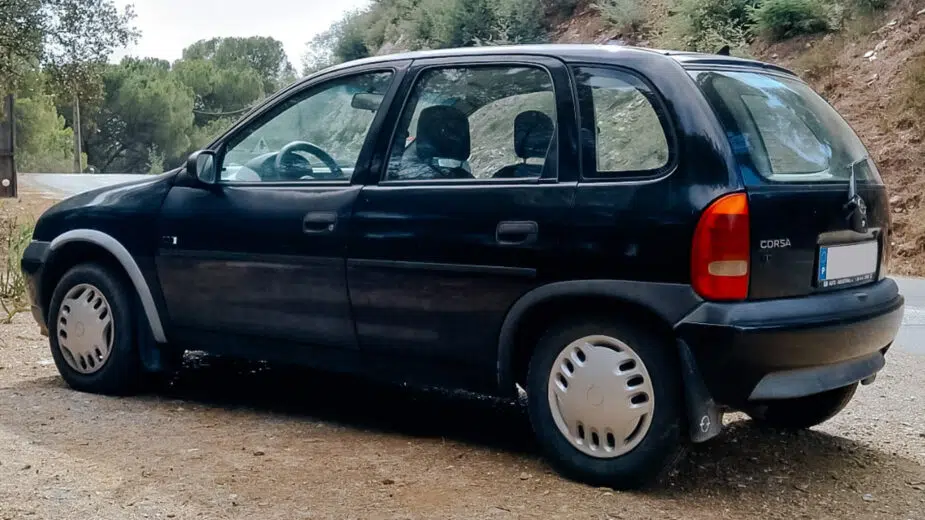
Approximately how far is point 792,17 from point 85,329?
1450cm

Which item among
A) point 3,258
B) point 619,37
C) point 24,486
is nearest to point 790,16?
point 619,37

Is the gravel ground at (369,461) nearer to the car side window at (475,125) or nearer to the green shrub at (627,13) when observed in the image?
the car side window at (475,125)

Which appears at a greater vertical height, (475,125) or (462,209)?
(475,125)

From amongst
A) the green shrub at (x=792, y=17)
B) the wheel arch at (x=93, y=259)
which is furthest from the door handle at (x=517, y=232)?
the green shrub at (x=792, y=17)

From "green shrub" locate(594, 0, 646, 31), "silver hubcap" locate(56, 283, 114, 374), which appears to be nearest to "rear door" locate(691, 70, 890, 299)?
"silver hubcap" locate(56, 283, 114, 374)

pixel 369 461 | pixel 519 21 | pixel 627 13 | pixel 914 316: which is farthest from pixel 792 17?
pixel 369 461

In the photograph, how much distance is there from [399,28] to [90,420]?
24.6m

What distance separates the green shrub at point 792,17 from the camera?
17438mm

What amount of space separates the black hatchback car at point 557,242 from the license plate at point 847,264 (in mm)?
13

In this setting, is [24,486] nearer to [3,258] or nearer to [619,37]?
[3,258]

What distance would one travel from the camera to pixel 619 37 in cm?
2125

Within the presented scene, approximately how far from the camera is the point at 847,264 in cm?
444

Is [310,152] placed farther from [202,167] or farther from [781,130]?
[781,130]

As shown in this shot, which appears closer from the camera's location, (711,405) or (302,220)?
(711,405)
